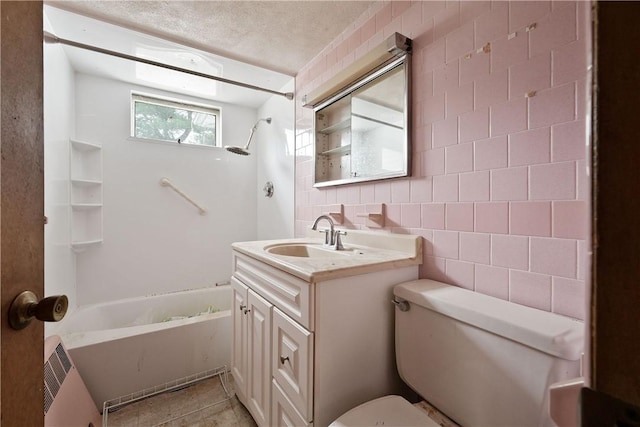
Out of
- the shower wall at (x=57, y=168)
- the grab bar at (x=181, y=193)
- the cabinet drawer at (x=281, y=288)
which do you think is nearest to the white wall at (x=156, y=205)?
the grab bar at (x=181, y=193)

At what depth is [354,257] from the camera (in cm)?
113

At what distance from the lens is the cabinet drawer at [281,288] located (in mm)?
885

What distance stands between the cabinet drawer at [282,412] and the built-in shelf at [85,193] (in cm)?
192

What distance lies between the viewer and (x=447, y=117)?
3.48 ft

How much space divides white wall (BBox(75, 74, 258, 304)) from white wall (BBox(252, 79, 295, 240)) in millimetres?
133

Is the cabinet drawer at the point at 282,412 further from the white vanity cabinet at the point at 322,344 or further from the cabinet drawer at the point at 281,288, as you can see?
the cabinet drawer at the point at 281,288

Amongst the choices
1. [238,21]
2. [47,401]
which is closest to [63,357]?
[47,401]

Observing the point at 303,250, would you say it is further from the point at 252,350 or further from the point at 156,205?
the point at 156,205

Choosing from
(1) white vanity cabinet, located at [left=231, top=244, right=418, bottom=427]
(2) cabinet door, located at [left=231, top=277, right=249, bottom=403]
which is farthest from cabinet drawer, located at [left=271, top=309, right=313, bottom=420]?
(2) cabinet door, located at [left=231, top=277, right=249, bottom=403]

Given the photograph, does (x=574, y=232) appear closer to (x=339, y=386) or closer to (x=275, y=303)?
(x=339, y=386)

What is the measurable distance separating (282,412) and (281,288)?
49cm

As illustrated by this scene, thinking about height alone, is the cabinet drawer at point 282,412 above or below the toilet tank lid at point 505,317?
below

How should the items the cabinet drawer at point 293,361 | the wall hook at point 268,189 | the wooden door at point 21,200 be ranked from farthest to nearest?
1. the wall hook at point 268,189
2. the cabinet drawer at point 293,361
3. the wooden door at point 21,200

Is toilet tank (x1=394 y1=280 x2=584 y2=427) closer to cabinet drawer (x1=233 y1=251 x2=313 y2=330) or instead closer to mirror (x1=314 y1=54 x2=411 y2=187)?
cabinet drawer (x1=233 y1=251 x2=313 y2=330)
